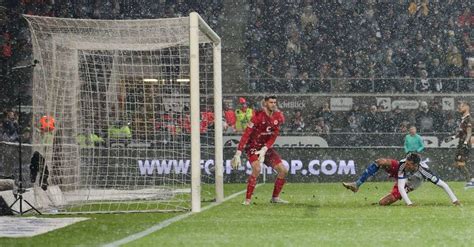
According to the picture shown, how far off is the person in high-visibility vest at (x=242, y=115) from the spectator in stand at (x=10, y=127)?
22.8ft

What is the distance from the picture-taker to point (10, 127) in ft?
80.1

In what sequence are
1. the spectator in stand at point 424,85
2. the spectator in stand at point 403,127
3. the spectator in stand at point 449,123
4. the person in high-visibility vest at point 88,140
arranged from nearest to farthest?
1. the person in high-visibility vest at point 88,140
2. the spectator in stand at point 403,127
3. the spectator in stand at point 449,123
4. the spectator in stand at point 424,85

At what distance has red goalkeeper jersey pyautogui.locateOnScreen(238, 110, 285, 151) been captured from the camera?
17.4 m

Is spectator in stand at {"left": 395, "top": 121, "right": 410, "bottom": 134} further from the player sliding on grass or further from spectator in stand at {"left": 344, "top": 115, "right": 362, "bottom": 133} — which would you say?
the player sliding on grass

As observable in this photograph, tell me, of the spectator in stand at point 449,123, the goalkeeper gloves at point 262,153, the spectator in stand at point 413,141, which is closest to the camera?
the goalkeeper gloves at point 262,153

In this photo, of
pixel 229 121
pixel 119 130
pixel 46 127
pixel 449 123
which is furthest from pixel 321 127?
pixel 46 127

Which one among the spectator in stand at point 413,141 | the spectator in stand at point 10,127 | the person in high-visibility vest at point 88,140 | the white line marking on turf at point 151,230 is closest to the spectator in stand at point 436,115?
the spectator in stand at point 413,141

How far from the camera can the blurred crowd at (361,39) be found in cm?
3331

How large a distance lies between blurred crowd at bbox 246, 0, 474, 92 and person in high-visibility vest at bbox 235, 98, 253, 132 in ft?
6.54

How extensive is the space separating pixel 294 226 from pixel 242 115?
17267 mm

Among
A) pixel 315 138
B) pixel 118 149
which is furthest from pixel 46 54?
pixel 315 138

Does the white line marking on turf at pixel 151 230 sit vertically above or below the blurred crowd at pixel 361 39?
below

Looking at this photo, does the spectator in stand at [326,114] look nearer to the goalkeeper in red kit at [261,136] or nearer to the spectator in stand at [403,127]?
the spectator in stand at [403,127]

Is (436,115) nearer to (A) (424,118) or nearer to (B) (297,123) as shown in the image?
(A) (424,118)
